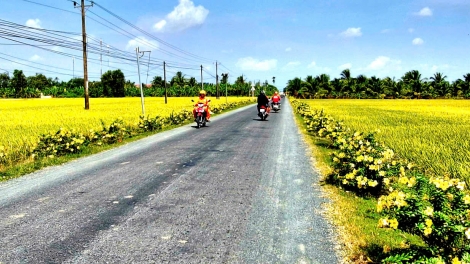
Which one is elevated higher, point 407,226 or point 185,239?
point 407,226

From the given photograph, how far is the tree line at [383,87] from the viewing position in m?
79.7

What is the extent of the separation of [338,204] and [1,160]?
7.92 meters

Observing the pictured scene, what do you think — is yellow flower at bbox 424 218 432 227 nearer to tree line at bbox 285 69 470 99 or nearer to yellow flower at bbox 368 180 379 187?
yellow flower at bbox 368 180 379 187

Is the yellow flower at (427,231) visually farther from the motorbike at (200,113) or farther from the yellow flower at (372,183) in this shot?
the motorbike at (200,113)

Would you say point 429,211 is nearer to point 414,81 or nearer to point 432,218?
point 432,218

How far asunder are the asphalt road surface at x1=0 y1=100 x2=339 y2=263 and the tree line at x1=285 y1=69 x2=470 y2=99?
81387 mm

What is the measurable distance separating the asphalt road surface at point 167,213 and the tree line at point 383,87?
81.4 meters

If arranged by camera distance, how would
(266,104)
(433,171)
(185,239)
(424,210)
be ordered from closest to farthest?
(424,210)
(185,239)
(433,171)
(266,104)

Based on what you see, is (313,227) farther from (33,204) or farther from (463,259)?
(33,204)

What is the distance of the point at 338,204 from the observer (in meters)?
Answer: 5.19

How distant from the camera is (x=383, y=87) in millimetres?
82938

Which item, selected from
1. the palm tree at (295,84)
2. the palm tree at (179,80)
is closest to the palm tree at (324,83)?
the palm tree at (295,84)

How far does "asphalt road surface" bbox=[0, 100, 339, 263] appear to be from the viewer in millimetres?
3545

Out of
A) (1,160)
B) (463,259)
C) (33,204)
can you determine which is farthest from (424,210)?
(1,160)
